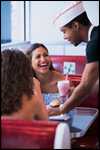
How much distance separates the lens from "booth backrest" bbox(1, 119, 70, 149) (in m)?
0.88

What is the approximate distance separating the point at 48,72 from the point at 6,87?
1278mm

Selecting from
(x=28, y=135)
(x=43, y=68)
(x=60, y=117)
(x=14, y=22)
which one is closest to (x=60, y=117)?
(x=60, y=117)

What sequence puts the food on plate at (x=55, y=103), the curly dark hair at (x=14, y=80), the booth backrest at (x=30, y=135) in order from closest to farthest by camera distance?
1. the booth backrest at (x=30, y=135)
2. the curly dark hair at (x=14, y=80)
3. the food on plate at (x=55, y=103)

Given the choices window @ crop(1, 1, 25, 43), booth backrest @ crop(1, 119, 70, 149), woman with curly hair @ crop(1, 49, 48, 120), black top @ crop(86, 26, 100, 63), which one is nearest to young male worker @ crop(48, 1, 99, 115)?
black top @ crop(86, 26, 100, 63)

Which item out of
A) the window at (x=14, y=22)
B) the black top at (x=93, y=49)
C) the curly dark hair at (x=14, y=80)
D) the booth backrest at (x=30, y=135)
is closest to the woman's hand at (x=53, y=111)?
the black top at (x=93, y=49)

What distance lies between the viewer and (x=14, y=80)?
3.89ft

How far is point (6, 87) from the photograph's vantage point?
3.83 ft

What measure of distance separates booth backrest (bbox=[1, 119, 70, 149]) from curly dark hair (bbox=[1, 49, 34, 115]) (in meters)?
0.25

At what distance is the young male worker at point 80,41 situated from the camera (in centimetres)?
178

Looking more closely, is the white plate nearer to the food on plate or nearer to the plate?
the plate

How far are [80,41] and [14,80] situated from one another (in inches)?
33.2

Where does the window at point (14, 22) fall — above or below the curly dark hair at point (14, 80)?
above

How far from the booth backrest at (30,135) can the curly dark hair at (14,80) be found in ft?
0.83

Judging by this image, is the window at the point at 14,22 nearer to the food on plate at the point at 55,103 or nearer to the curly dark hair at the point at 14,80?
the food on plate at the point at 55,103
